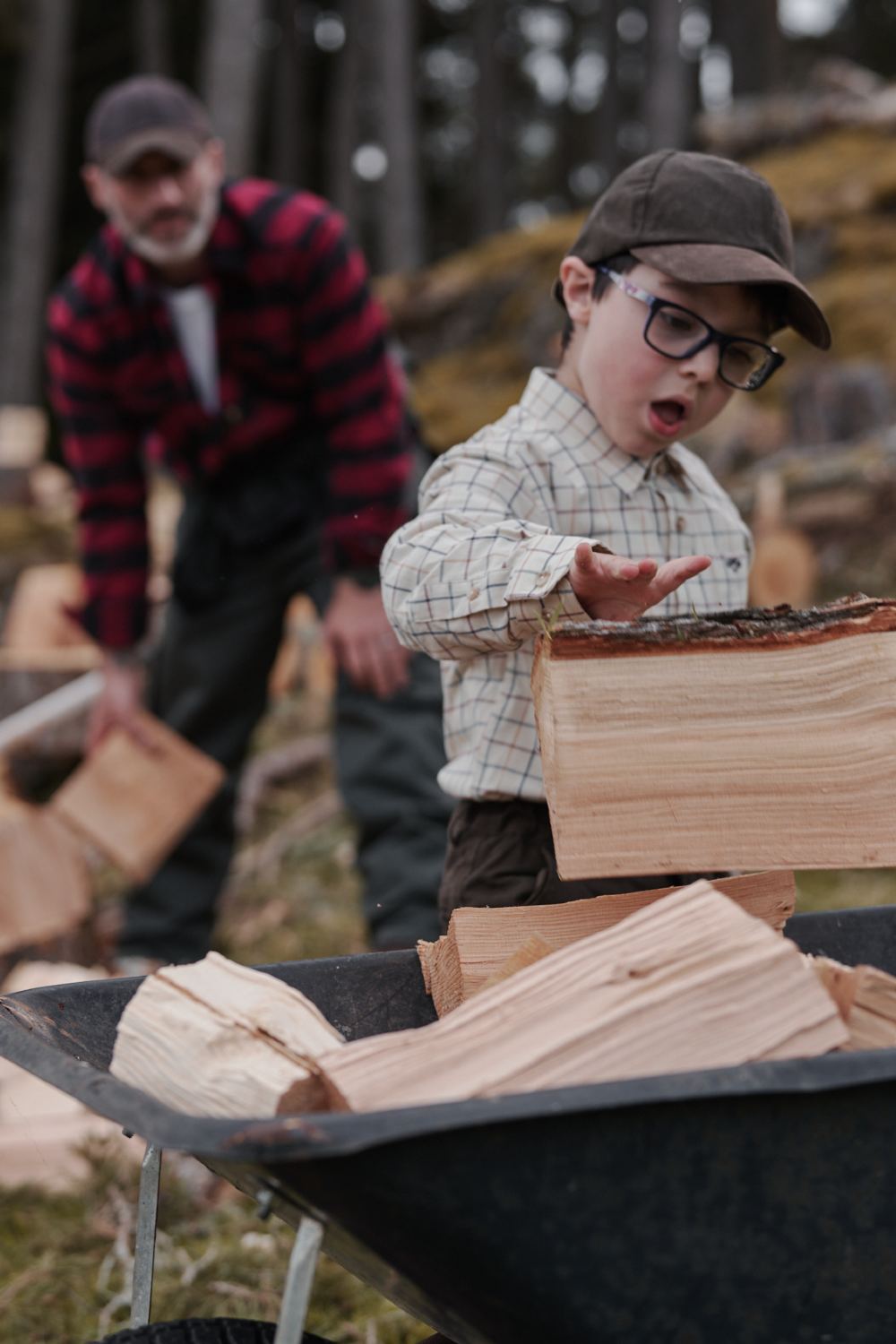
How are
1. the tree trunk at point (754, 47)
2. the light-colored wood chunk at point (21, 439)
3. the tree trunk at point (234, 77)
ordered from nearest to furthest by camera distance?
the light-colored wood chunk at point (21, 439), the tree trunk at point (234, 77), the tree trunk at point (754, 47)

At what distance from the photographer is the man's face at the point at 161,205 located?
10.4 ft

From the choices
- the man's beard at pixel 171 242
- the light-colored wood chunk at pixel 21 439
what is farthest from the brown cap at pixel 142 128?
the light-colored wood chunk at pixel 21 439

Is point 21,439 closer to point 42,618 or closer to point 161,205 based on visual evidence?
point 42,618

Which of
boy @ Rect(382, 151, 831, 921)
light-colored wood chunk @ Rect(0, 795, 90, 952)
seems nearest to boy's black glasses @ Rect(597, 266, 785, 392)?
boy @ Rect(382, 151, 831, 921)

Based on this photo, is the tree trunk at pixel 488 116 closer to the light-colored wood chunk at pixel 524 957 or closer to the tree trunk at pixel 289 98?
the tree trunk at pixel 289 98

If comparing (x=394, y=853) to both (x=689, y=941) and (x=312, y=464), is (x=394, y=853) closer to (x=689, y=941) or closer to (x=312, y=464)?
(x=312, y=464)

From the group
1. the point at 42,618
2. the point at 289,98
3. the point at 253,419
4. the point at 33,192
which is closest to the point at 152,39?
the point at 289,98

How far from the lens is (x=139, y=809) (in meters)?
3.59

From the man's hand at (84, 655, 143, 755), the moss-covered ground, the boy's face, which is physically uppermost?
the boy's face

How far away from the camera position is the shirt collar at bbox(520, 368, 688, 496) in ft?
6.20

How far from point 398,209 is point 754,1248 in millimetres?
12404

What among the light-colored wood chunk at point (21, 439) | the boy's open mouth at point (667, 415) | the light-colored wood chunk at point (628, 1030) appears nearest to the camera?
the light-colored wood chunk at point (628, 1030)

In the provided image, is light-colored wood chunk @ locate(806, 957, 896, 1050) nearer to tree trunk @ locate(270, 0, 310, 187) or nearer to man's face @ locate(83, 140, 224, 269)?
man's face @ locate(83, 140, 224, 269)

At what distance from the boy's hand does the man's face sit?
82.8 inches
